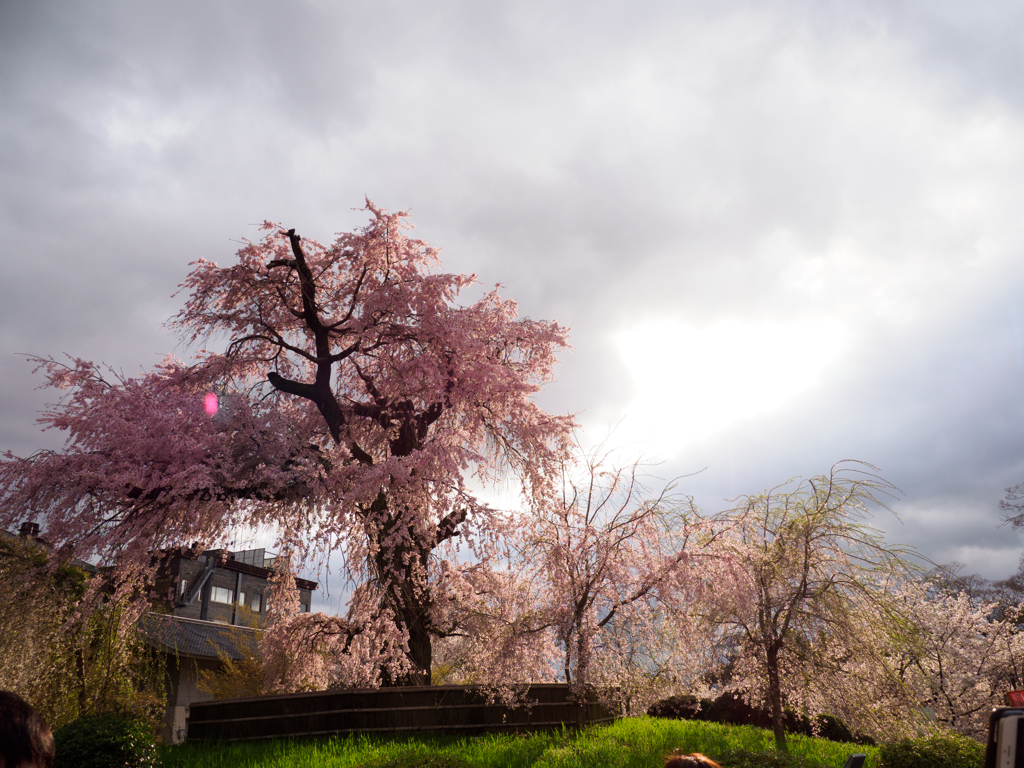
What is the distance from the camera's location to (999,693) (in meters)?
16.6

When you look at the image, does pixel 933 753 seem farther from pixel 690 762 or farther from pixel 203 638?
pixel 203 638

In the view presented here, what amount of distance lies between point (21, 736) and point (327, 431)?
13.7 metres

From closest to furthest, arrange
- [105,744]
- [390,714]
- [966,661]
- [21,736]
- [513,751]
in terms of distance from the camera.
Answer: [21,736] → [105,744] → [513,751] → [390,714] → [966,661]

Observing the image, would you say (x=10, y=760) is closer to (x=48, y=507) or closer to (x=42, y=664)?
(x=48, y=507)

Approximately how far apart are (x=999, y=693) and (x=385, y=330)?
1812 cm

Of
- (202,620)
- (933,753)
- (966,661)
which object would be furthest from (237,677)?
(966,661)

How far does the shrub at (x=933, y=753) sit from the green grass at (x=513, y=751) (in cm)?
87

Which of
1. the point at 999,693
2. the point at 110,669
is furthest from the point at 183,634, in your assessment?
the point at 999,693

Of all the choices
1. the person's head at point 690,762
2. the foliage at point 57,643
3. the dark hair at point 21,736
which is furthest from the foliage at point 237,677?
the person's head at point 690,762

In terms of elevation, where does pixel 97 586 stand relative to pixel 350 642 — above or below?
above

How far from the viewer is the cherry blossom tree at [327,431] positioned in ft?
38.1

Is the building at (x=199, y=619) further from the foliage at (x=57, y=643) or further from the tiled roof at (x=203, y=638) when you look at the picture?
the foliage at (x=57, y=643)

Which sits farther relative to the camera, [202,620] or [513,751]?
[202,620]

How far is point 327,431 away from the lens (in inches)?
626
